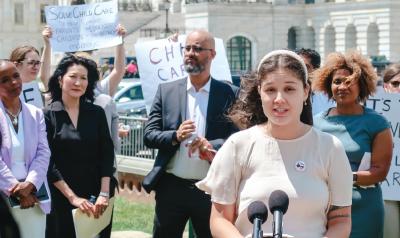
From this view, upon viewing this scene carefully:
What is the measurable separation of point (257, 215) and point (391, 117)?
401 centimetres

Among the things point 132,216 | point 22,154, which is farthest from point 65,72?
point 132,216

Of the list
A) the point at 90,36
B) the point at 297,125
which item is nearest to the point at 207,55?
the point at 297,125

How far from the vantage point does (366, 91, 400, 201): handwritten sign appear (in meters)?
7.98

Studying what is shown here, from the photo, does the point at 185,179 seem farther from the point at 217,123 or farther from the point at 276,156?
the point at 276,156

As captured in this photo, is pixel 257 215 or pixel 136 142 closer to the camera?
pixel 257 215

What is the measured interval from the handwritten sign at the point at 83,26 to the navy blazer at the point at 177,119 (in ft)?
8.90

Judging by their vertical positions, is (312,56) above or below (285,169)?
above

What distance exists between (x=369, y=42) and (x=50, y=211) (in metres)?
69.2

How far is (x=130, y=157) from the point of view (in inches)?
534

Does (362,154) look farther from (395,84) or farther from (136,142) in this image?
(136,142)

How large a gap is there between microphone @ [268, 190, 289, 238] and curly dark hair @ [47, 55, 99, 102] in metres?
3.62

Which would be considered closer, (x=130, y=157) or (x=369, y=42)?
(x=130, y=157)

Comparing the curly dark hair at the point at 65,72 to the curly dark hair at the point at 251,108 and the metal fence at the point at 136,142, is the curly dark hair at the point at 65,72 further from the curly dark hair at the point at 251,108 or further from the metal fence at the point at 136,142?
the metal fence at the point at 136,142

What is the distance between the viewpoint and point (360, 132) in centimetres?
680
